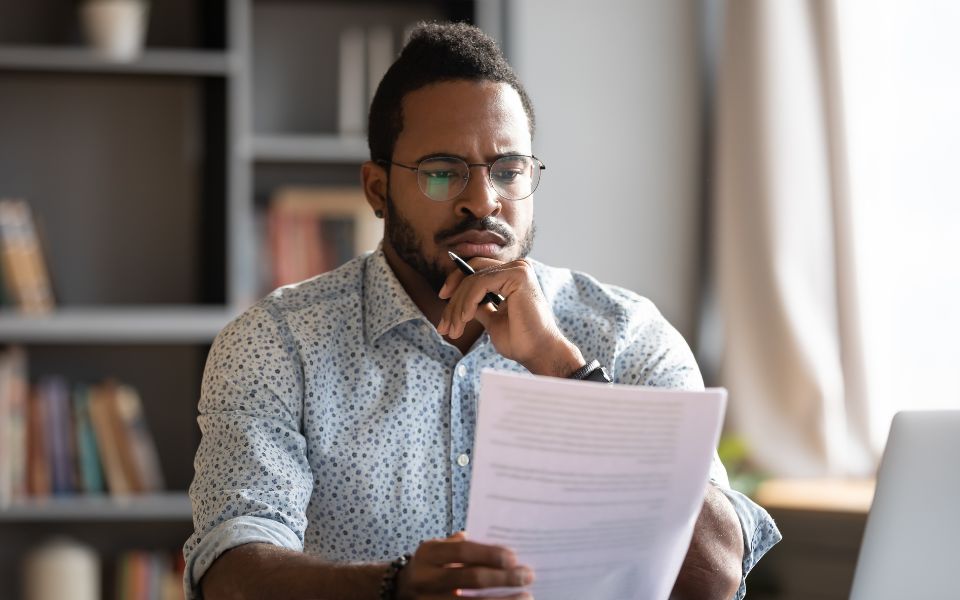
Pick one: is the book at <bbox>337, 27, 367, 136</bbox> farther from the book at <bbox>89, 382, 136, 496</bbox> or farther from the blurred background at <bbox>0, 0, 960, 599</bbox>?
the book at <bbox>89, 382, 136, 496</bbox>

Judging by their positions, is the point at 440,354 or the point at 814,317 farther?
the point at 814,317

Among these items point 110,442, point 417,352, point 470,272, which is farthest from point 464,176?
point 110,442

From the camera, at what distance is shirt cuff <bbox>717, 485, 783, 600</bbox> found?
4.58ft

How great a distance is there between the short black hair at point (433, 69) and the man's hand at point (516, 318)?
0.86 ft

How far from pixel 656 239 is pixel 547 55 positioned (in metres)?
0.59

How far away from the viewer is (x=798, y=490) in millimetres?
2740

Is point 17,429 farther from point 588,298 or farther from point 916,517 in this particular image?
point 916,517

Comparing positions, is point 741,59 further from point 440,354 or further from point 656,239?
point 440,354

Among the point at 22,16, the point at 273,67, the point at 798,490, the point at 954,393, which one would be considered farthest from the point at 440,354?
the point at 22,16

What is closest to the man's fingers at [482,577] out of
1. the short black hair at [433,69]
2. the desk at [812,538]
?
the short black hair at [433,69]

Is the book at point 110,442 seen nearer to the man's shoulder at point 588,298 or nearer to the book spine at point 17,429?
the book spine at point 17,429

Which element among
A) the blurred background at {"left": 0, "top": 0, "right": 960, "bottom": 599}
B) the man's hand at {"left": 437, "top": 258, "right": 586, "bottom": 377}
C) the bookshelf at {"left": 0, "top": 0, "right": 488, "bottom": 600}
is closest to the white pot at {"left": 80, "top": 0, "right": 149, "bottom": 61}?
the blurred background at {"left": 0, "top": 0, "right": 960, "bottom": 599}

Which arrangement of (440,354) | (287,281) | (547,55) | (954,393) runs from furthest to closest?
(547,55), (287,281), (954,393), (440,354)

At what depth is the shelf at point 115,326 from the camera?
9.23ft
